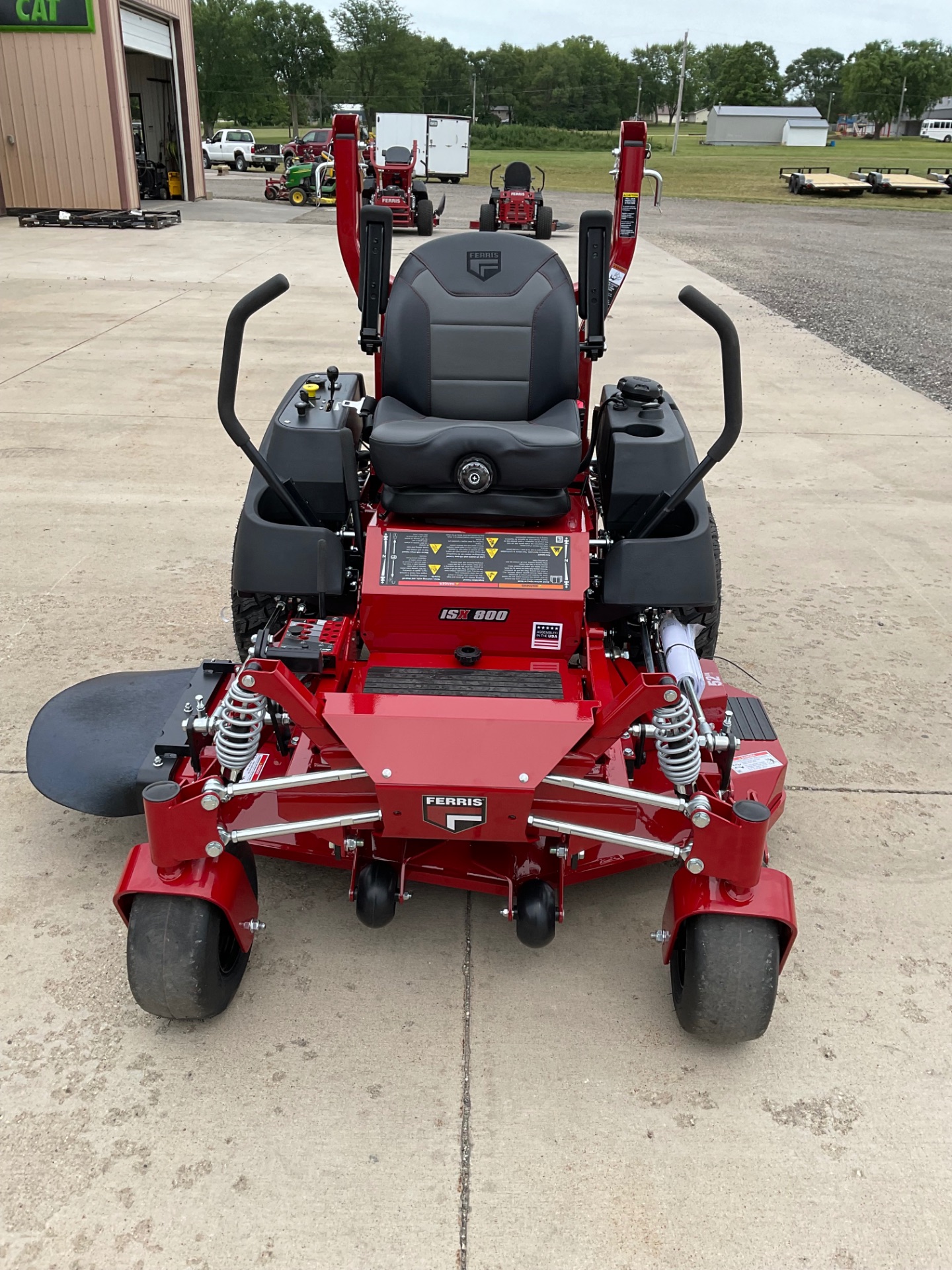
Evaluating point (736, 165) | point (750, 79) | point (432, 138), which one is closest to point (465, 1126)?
point (432, 138)

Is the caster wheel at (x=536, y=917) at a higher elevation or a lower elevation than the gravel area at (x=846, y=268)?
lower

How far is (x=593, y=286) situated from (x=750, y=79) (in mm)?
105303

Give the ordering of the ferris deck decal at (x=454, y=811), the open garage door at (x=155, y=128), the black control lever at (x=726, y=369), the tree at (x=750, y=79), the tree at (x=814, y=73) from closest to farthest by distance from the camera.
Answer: the ferris deck decal at (x=454, y=811) → the black control lever at (x=726, y=369) → the open garage door at (x=155, y=128) → the tree at (x=750, y=79) → the tree at (x=814, y=73)

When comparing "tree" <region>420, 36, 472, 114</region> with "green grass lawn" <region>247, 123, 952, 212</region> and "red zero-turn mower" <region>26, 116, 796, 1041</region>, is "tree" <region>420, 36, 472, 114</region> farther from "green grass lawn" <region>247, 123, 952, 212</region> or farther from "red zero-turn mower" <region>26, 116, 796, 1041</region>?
"red zero-turn mower" <region>26, 116, 796, 1041</region>

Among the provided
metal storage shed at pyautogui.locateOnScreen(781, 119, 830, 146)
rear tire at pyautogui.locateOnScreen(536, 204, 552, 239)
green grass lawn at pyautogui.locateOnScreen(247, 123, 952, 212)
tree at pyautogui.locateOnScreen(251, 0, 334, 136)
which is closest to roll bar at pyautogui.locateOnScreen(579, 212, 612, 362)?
rear tire at pyautogui.locateOnScreen(536, 204, 552, 239)

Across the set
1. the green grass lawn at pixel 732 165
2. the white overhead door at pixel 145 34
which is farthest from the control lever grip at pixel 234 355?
the green grass lawn at pixel 732 165

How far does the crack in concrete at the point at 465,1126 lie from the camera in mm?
1936

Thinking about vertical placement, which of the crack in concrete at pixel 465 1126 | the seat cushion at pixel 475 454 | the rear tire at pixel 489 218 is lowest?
the crack in concrete at pixel 465 1126

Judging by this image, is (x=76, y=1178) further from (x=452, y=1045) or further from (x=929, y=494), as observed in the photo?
(x=929, y=494)

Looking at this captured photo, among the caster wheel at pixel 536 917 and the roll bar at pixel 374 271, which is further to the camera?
the roll bar at pixel 374 271

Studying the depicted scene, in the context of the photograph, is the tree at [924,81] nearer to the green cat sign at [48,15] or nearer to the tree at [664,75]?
the tree at [664,75]

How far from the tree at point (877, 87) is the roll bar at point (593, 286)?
10412cm

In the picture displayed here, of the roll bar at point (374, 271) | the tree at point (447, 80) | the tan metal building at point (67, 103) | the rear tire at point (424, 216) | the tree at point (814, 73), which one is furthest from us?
the tree at point (814, 73)

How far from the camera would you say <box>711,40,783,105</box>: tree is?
92.4 m
